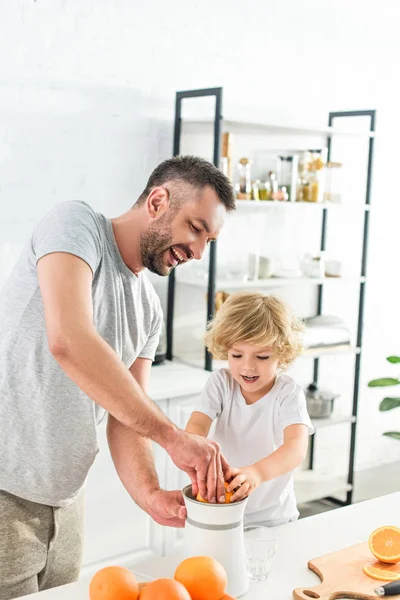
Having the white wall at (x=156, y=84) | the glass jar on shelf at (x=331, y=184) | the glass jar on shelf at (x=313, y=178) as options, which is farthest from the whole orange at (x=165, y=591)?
the glass jar on shelf at (x=331, y=184)

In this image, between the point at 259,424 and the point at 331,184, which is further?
the point at 331,184

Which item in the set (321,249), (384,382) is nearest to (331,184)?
(321,249)

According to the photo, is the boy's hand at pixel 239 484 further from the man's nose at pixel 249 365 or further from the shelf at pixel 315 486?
the shelf at pixel 315 486

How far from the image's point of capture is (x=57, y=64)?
3.01 meters

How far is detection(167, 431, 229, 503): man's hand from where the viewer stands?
4.50ft

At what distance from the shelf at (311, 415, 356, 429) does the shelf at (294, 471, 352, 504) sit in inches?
11.5

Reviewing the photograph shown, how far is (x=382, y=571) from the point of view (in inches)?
57.9

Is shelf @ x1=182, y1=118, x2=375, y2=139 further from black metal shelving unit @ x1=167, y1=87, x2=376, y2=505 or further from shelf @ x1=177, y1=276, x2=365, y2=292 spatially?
shelf @ x1=177, y1=276, x2=365, y2=292

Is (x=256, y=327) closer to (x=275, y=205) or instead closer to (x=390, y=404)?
(x=275, y=205)

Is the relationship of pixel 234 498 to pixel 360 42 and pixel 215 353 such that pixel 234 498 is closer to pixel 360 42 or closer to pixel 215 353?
pixel 215 353

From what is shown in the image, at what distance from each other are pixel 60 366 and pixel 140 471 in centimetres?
33

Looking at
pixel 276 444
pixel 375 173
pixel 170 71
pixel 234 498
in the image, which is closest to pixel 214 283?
pixel 170 71

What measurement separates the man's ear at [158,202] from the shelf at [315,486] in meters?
2.36

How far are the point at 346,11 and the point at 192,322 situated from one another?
5.97 ft
